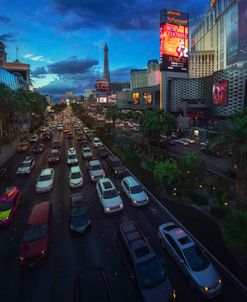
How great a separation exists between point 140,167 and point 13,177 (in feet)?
62.1

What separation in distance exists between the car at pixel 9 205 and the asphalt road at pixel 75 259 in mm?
718

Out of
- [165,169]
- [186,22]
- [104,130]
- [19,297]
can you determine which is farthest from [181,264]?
[186,22]

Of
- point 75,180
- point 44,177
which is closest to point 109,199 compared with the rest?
point 75,180

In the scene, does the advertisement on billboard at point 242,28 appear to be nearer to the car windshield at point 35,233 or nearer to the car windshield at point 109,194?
the car windshield at point 109,194

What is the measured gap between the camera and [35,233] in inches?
579

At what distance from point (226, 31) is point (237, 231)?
11603cm

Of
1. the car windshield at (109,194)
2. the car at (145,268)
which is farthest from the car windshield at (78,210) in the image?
the car at (145,268)

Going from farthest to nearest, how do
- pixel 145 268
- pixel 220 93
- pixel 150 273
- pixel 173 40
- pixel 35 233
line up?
pixel 173 40 < pixel 220 93 < pixel 35 233 < pixel 145 268 < pixel 150 273

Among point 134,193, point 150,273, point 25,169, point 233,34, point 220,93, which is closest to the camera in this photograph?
point 150,273

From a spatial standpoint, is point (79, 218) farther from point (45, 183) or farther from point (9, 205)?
point (45, 183)

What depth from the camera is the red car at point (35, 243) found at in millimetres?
13227

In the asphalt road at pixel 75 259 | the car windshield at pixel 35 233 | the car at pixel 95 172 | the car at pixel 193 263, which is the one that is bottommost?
the asphalt road at pixel 75 259

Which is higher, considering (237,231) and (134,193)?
(237,231)

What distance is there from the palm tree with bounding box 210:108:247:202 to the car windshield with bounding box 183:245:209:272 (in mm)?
9290
